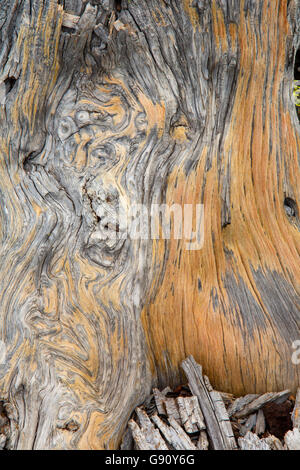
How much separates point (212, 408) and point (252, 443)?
0.35m

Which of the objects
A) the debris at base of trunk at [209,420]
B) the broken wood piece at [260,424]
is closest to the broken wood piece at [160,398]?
the debris at base of trunk at [209,420]

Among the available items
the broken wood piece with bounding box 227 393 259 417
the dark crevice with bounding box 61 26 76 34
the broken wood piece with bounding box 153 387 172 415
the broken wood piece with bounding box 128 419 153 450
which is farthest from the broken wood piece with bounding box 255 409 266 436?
the dark crevice with bounding box 61 26 76 34

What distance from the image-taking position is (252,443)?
2689 millimetres

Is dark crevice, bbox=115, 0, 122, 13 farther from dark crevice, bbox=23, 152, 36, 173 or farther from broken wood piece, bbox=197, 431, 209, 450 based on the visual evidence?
broken wood piece, bbox=197, 431, 209, 450

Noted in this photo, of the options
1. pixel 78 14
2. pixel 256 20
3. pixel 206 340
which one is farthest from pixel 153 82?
pixel 206 340

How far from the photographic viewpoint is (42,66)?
3074 mm

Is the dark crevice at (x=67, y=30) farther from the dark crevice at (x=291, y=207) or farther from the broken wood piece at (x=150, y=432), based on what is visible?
the broken wood piece at (x=150, y=432)

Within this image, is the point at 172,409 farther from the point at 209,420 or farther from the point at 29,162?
the point at 29,162

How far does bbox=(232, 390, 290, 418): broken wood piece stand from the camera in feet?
9.87

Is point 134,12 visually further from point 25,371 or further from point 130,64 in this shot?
point 25,371

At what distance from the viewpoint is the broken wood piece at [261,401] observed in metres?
3.01

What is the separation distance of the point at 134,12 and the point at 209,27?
631 millimetres

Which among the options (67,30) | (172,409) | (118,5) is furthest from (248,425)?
(118,5)

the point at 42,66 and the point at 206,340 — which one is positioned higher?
the point at 42,66
